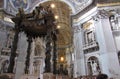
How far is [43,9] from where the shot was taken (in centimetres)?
790

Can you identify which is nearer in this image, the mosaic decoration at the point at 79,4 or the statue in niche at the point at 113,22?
the statue in niche at the point at 113,22

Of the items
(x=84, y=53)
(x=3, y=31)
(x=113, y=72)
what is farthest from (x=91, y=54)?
(x=3, y=31)

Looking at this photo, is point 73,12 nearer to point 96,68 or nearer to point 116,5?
point 116,5

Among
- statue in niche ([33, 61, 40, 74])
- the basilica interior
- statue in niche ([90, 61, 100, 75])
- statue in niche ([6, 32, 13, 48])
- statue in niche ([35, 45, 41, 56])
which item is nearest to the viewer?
the basilica interior

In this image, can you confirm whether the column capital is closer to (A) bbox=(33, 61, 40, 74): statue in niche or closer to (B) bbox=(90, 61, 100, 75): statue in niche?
(B) bbox=(90, 61, 100, 75): statue in niche

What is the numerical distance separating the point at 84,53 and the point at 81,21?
328 centimetres

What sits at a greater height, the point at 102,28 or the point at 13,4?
the point at 13,4

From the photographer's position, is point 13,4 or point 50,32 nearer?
point 50,32

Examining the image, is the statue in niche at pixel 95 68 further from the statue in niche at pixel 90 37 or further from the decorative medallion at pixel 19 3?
the decorative medallion at pixel 19 3

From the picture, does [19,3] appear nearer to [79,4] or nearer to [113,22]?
[79,4]

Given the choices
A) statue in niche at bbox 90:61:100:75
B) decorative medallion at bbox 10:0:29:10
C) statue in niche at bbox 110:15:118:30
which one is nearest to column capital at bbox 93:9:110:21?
statue in niche at bbox 110:15:118:30

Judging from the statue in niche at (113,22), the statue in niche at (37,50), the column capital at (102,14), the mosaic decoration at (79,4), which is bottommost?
the statue in niche at (37,50)

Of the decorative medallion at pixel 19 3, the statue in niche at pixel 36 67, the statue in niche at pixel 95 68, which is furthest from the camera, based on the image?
the statue in niche at pixel 36 67

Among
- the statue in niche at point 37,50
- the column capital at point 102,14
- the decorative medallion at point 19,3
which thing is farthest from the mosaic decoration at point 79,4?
the statue in niche at point 37,50
